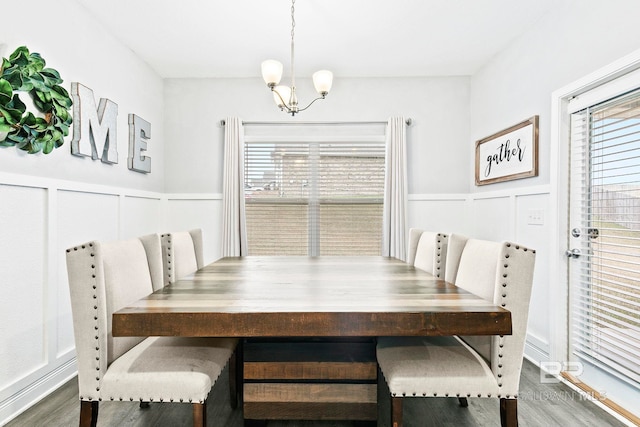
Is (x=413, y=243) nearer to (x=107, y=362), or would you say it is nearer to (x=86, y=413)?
(x=107, y=362)

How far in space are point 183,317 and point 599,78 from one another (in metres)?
2.54

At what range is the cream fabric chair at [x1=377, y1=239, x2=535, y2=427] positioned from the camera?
1331 mm

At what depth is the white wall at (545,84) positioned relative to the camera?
80.2 inches

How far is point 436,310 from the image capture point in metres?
1.19

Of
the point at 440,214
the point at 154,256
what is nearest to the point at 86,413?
the point at 154,256


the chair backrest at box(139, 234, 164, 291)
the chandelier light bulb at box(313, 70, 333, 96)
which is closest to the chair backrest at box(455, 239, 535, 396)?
the chandelier light bulb at box(313, 70, 333, 96)

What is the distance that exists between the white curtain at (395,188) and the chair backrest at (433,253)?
1224 mm

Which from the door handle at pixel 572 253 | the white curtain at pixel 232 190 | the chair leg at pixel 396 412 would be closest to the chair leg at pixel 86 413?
the chair leg at pixel 396 412

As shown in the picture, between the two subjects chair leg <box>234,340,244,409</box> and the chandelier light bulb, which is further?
the chandelier light bulb

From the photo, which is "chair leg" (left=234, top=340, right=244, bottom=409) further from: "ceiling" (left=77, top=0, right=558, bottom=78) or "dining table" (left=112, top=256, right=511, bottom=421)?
"ceiling" (left=77, top=0, right=558, bottom=78)

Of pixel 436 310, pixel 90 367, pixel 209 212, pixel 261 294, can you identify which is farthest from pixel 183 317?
pixel 209 212

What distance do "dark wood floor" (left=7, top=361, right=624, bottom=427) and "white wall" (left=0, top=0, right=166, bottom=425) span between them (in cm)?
21

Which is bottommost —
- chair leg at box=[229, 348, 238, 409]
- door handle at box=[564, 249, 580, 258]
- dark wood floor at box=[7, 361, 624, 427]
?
dark wood floor at box=[7, 361, 624, 427]

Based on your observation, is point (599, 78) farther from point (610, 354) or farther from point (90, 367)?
point (90, 367)
